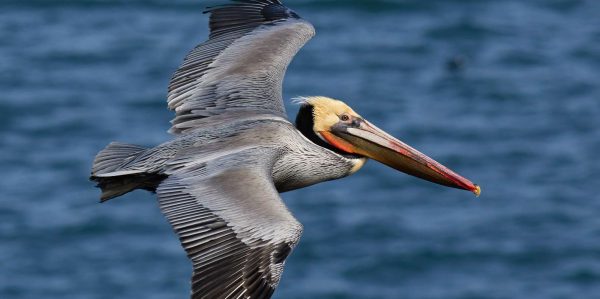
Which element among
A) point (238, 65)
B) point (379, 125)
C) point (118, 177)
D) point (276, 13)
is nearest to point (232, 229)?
point (118, 177)

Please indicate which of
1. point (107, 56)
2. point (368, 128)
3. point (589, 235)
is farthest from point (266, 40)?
point (107, 56)

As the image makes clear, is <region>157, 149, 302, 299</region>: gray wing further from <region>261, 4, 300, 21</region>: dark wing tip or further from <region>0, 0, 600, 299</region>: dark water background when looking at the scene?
<region>0, 0, 600, 299</region>: dark water background

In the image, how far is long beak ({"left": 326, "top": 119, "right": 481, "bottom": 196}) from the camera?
33.3 ft

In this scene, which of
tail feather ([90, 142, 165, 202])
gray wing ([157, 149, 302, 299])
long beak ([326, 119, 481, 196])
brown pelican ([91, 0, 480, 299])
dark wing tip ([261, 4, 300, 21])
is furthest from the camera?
dark wing tip ([261, 4, 300, 21])

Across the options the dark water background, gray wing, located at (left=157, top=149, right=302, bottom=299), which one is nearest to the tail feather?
gray wing, located at (left=157, top=149, right=302, bottom=299)

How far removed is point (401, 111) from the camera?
75.6 ft

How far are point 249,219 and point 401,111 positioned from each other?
48.3 ft

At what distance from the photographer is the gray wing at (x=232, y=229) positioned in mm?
8250

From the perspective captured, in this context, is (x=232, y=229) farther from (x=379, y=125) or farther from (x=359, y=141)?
(x=379, y=125)

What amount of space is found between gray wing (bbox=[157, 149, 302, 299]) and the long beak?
4.56ft

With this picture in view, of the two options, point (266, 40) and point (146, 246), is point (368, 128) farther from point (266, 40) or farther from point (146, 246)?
point (146, 246)

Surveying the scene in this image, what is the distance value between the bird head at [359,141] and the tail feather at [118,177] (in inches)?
50.9

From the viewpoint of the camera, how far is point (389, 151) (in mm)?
10203

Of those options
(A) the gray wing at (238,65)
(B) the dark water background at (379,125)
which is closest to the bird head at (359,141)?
(A) the gray wing at (238,65)
